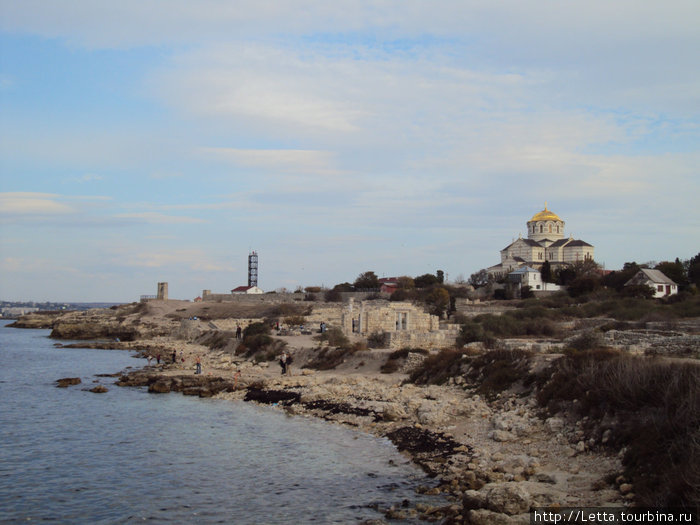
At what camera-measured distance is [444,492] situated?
35.0 feet

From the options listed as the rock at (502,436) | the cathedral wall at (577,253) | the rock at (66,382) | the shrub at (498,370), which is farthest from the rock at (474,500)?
the cathedral wall at (577,253)

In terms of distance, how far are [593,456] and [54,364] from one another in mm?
32991

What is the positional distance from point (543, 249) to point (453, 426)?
245ft

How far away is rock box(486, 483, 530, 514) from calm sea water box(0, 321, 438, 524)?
1.80 metres

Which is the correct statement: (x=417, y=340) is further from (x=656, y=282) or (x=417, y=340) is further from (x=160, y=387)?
(x=656, y=282)

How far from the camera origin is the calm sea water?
1059 cm

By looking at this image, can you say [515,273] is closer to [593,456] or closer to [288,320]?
[288,320]

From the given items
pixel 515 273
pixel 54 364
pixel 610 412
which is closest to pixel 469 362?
pixel 610 412

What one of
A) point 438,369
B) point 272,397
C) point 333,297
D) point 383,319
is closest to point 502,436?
point 438,369

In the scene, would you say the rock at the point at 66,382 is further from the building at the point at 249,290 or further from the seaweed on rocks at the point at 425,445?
the building at the point at 249,290

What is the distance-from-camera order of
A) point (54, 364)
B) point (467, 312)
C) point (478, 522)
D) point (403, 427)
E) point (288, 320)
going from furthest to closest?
point (467, 312)
point (288, 320)
point (54, 364)
point (403, 427)
point (478, 522)

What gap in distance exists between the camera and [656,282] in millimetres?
57594

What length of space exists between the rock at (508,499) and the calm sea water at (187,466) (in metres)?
1.80

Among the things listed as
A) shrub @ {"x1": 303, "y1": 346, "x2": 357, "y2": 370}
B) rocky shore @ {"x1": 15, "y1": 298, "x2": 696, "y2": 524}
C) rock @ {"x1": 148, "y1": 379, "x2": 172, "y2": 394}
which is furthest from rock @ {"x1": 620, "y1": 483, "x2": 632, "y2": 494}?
rock @ {"x1": 148, "y1": 379, "x2": 172, "y2": 394}
